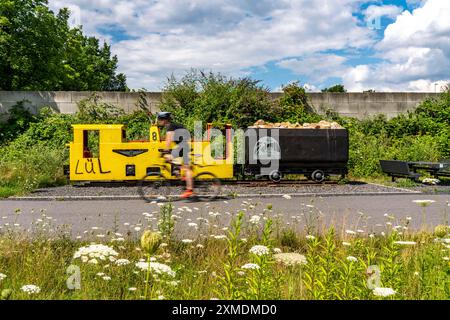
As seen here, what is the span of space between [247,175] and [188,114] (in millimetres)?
5792

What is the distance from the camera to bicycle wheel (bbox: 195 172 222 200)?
10.9 metres

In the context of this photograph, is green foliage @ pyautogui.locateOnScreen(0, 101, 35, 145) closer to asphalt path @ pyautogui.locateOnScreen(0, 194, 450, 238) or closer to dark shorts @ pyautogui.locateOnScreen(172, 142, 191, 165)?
asphalt path @ pyautogui.locateOnScreen(0, 194, 450, 238)

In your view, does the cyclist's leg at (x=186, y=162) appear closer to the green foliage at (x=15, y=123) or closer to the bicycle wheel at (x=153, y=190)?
the bicycle wheel at (x=153, y=190)

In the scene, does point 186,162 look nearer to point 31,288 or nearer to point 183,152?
point 183,152

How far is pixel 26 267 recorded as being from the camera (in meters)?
4.34

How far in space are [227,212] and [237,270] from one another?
521 cm

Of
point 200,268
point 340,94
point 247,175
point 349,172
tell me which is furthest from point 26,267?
point 340,94

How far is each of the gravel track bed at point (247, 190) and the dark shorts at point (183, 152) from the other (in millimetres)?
1633

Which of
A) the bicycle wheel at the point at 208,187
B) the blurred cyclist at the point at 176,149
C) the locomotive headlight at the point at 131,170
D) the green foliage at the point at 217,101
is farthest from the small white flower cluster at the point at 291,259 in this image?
the green foliage at the point at 217,101

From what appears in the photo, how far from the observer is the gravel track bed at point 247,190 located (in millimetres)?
11883

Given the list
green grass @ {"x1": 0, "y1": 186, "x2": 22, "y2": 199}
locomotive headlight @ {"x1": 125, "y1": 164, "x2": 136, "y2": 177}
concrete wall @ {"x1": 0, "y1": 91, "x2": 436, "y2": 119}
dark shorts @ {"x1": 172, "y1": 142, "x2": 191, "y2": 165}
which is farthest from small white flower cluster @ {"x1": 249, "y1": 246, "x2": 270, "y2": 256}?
concrete wall @ {"x1": 0, "y1": 91, "x2": 436, "y2": 119}

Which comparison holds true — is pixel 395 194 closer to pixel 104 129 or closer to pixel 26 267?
pixel 104 129

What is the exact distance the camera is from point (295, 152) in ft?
48.0
